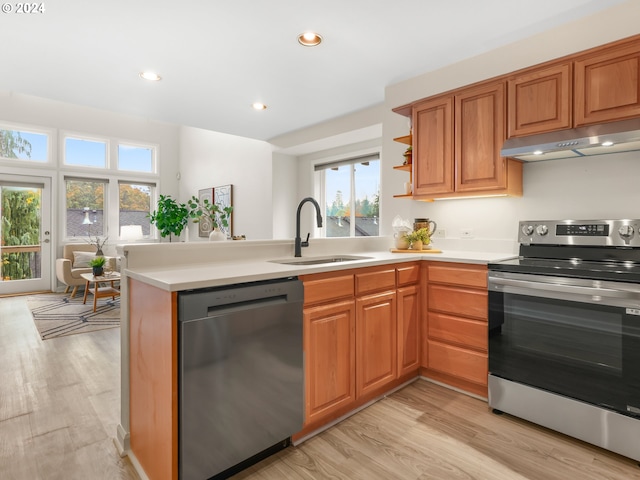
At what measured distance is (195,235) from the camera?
788cm

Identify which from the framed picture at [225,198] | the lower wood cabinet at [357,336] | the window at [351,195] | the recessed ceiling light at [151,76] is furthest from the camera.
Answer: the framed picture at [225,198]

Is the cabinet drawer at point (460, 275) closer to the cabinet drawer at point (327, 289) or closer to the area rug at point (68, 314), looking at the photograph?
the cabinet drawer at point (327, 289)

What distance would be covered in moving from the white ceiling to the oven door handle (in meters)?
1.70

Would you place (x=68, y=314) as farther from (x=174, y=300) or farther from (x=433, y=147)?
(x=433, y=147)

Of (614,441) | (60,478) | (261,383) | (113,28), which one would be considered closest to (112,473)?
(60,478)

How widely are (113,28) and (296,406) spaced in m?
2.70

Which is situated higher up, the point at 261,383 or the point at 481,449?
the point at 261,383

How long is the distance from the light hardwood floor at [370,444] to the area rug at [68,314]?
4.95 feet

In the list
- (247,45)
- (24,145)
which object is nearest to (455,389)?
(247,45)

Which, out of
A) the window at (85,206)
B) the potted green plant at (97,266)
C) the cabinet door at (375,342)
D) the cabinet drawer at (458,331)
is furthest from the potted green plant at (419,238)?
the window at (85,206)

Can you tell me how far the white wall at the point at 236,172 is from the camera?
5.63 metres

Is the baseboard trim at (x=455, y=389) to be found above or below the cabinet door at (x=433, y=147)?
below

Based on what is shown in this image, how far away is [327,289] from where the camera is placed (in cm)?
198

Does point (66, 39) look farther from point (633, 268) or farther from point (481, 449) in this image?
point (633, 268)
